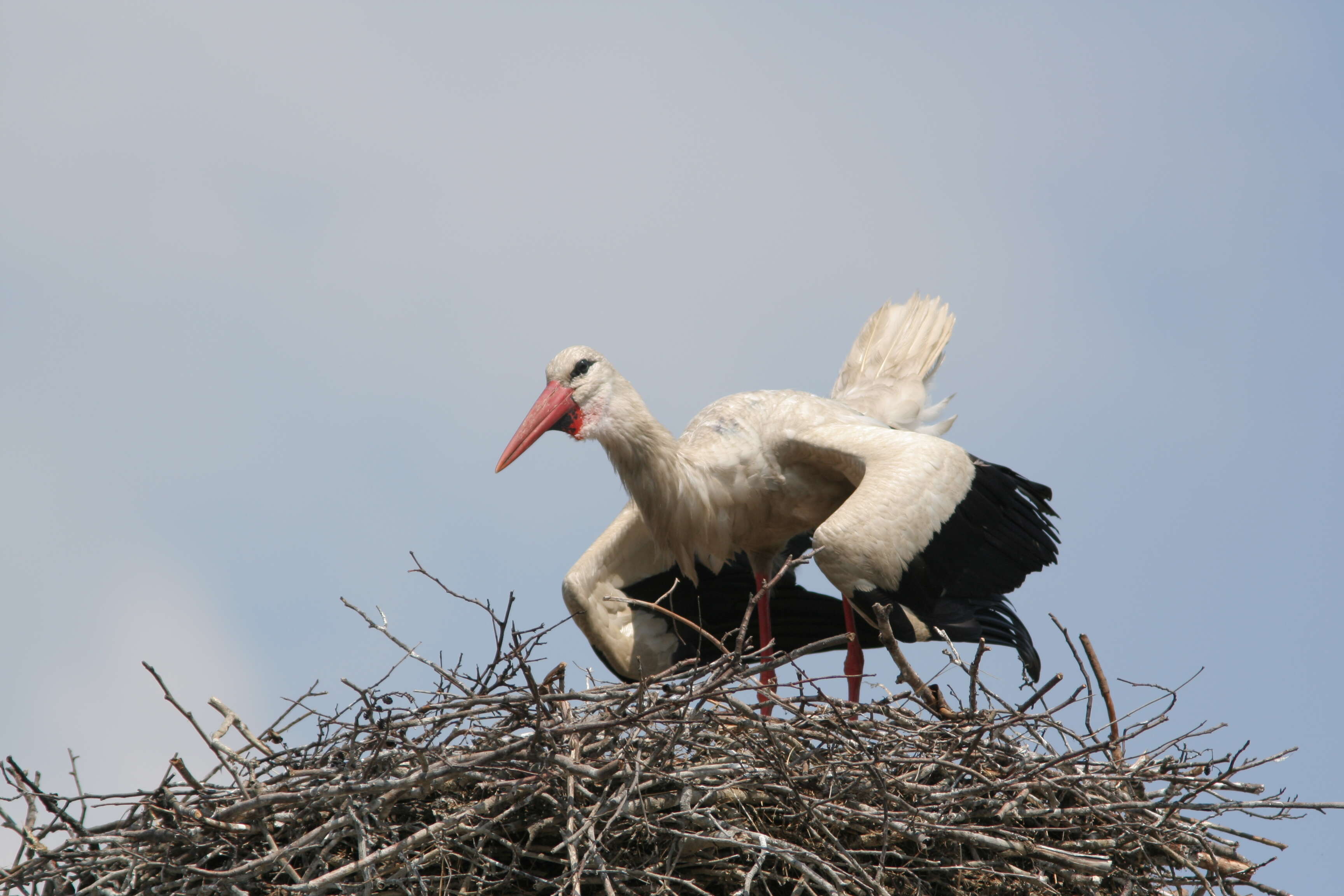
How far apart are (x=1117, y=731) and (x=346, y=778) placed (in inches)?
85.1

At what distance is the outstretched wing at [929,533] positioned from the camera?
14.0ft

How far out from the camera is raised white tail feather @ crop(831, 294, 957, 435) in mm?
5754

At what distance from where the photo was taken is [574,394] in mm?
4824

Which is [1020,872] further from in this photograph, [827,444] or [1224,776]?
[827,444]

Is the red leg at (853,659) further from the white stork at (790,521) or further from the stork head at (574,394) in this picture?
the stork head at (574,394)

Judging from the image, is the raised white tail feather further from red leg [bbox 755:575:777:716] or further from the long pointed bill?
the long pointed bill

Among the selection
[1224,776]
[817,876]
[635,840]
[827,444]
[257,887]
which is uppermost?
[827,444]

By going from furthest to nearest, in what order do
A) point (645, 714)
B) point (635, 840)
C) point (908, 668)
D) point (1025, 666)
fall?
point (1025, 666)
point (908, 668)
point (635, 840)
point (645, 714)

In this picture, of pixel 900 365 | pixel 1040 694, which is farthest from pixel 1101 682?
pixel 900 365

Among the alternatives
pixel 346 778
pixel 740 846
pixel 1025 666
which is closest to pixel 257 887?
pixel 346 778

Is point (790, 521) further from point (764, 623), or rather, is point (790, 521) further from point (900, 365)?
point (900, 365)

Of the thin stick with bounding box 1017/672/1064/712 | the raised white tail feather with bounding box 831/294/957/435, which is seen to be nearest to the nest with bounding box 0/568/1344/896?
the thin stick with bounding box 1017/672/1064/712

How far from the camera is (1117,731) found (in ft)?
12.6

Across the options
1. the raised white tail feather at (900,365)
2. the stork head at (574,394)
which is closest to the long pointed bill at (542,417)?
the stork head at (574,394)
